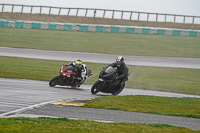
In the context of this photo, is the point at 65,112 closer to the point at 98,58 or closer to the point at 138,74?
the point at 138,74

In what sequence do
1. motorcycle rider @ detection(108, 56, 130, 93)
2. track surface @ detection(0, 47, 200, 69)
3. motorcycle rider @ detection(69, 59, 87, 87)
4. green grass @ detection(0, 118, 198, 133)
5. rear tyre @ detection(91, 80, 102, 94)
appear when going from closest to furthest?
green grass @ detection(0, 118, 198, 133) < rear tyre @ detection(91, 80, 102, 94) < motorcycle rider @ detection(108, 56, 130, 93) < motorcycle rider @ detection(69, 59, 87, 87) < track surface @ detection(0, 47, 200, 69)

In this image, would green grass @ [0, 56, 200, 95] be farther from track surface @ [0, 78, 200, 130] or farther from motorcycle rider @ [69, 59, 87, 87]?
track surface @ [0, 78, 200, 130]

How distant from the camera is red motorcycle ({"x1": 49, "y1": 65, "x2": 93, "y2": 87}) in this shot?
1892 centimetres

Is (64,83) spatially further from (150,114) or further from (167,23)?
(167,23)

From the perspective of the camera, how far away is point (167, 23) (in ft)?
234

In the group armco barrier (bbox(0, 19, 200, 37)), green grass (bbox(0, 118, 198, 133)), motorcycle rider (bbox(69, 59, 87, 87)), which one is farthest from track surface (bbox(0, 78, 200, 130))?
armco barrier (bbox(0, 19, 200, 37))

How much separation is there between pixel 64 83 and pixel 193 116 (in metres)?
8.05

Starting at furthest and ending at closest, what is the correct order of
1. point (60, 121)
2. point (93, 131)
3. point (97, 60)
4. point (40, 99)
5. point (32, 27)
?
point (32, 27) → point (97, 60) → point (40, 99) → point (60, 121) → point (93, 131)

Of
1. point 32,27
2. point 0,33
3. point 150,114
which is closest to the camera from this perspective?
point 150,114

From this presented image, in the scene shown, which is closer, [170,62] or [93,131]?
[93,131]

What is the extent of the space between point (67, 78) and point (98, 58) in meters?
13.7

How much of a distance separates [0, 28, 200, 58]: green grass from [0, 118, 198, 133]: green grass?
89.6 ft

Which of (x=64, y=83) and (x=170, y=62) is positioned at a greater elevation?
(x=170, y=62)

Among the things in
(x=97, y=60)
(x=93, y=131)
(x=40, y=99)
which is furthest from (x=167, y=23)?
(x=93, y=131)
